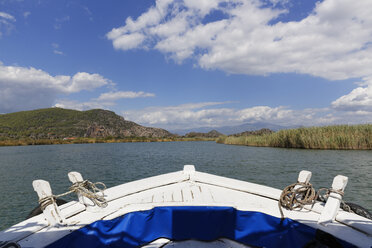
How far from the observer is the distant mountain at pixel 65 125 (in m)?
81.9

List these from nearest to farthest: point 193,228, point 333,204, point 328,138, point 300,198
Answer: point 333,204 → point 193,228 → point 300,198 → point 328,138

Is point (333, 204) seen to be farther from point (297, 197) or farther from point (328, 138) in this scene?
point (328, 138)

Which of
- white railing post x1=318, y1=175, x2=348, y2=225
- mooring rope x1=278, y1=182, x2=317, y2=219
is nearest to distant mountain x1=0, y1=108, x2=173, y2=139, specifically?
mooring rope x1=278, y1=182, x2=317, y2=219

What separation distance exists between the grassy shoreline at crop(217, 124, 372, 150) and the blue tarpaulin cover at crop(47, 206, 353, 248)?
21.8 meters

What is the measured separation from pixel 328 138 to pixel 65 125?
104892 millimetres

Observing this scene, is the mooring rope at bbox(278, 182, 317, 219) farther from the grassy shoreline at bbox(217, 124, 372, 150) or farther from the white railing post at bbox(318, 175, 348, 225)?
the grassy shoreline at bbox(217, 124, 372, 150)

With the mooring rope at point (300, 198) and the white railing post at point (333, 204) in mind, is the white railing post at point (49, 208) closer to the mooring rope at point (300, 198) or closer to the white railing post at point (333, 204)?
the mooring rope at point (300, 198)

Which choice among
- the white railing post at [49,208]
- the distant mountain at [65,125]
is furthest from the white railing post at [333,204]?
the distant mountain at [65,125]

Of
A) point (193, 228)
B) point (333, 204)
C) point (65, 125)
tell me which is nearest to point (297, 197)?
point (333, 204)

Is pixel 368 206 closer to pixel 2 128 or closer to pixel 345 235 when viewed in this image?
pixel 345 235

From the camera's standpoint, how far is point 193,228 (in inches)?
110

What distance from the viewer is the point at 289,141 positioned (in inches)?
945

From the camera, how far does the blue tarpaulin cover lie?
243 centimetres

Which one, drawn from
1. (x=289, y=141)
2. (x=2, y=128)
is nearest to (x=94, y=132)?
(x=2, y=128)
